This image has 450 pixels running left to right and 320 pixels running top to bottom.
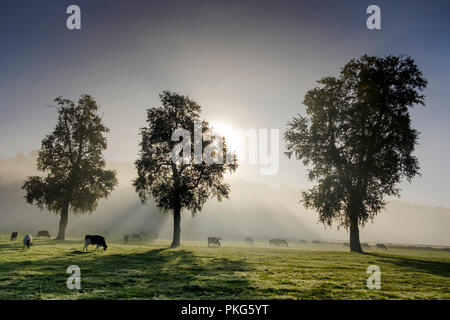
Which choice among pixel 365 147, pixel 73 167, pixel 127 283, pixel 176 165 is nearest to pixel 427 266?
pixel 365 147

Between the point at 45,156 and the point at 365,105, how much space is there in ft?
137

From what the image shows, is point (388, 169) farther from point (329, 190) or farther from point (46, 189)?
point (46, 189)

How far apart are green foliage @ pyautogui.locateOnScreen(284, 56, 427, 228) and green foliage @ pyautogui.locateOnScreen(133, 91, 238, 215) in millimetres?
10647

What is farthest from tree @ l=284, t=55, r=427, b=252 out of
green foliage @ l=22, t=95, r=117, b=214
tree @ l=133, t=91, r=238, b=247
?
green foliage @ l=22, t=95, r=117, b=214

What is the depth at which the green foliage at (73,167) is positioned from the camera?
3356cm

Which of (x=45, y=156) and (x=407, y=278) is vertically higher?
(x=45, y=156)

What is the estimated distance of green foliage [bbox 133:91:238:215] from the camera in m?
28.3

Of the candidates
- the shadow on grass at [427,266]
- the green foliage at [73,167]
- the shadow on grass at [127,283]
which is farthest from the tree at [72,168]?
the shadow on grass at [427,266]

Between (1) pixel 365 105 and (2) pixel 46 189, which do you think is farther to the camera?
(2) pixel 46 189

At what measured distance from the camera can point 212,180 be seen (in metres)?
29.2

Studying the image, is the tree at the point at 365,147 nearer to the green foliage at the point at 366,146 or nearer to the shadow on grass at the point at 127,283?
the green foliage at the point at 366,146

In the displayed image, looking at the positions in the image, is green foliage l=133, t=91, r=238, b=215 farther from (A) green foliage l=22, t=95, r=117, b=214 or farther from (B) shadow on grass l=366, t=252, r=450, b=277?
(B) shadow on grass l=366, t=252, r=450, b=277

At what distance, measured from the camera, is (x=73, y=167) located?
35.1 m
